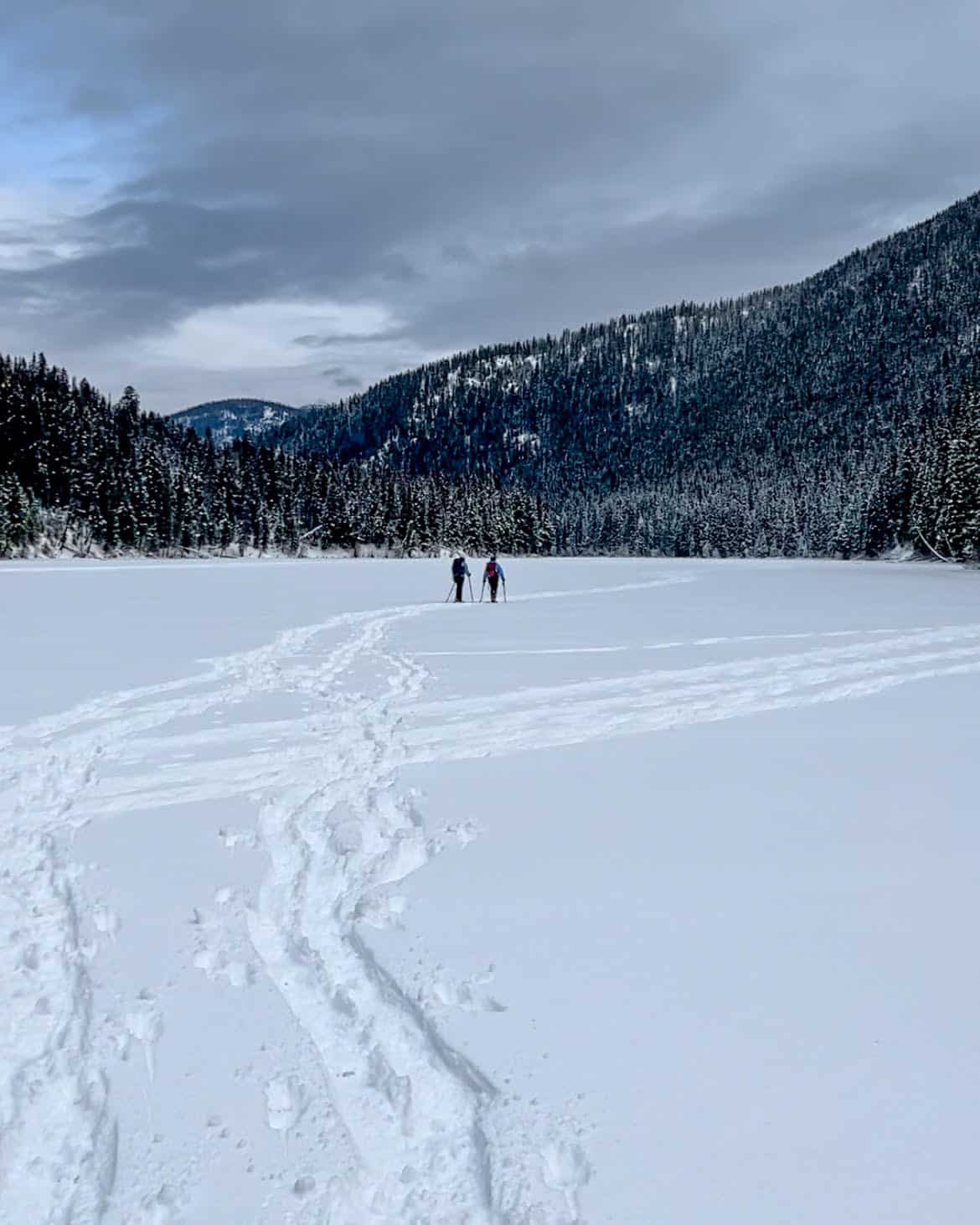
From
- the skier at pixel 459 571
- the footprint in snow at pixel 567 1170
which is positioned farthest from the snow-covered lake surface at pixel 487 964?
the skier at pixel 459 571

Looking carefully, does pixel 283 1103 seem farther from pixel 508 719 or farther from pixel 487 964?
pixel 508 719

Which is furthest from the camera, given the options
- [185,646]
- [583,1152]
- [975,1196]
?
[185,646]

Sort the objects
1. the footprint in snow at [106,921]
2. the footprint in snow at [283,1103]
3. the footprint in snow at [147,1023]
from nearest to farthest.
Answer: the footprint in snow at [283,1103], the footprint in snow at [147,1023], the footprint in snow at [106,921]

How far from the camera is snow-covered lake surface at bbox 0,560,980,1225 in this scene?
2.79m

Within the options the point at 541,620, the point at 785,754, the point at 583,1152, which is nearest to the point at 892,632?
the point at 541,620

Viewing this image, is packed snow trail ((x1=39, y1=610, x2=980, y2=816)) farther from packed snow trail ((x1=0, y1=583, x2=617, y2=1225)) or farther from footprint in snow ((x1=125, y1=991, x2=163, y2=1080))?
footprint in snow ((x1=125, y1=991, x2=163, y2=1080))

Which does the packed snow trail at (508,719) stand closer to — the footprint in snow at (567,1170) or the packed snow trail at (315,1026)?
the packed snow trail at (315,1026)

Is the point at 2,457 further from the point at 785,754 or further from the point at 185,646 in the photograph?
the point at 785,754

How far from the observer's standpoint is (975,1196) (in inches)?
104

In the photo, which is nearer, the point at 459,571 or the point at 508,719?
the point at 508,719

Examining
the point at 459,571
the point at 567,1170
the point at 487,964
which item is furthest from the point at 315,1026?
the point at 459,571

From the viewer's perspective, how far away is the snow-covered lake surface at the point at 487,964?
2787mm

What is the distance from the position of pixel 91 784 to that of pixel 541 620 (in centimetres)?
1615

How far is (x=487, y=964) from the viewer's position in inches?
165
